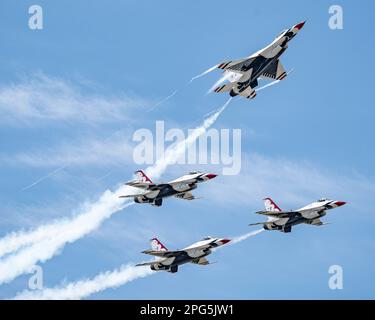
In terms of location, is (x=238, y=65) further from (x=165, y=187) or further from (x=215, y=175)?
(x=165, y=187)

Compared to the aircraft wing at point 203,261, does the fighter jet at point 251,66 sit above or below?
above

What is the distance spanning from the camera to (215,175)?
463 feet

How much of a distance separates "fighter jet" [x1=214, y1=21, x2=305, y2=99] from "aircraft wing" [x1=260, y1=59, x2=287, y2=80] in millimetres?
4553

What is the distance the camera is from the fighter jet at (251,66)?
136 meters

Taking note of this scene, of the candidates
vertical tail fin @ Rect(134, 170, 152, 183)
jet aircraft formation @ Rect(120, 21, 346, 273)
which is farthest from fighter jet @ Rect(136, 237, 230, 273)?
vertical tail fin @ Rect(134, 170, 152, 183)

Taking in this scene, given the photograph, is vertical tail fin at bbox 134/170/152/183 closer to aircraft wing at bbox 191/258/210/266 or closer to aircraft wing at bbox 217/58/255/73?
aircraft wing at bbox 191/258/210/266

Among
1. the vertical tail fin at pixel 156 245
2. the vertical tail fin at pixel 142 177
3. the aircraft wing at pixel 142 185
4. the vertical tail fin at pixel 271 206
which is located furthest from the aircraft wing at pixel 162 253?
the vertical tail fin at pixel 271 206

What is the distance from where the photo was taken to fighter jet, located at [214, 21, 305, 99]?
136 m

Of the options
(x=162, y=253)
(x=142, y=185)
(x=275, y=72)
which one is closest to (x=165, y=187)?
(x=142, y=185)

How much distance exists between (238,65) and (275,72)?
1230 centimetres

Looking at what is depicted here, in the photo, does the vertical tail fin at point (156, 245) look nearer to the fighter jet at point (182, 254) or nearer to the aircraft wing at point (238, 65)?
the fighter jet at point (182, 254)

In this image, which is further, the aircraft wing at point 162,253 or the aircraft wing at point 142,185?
the aircraft wing at point 142,185

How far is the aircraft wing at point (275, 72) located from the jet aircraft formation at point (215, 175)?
1.43 ft
